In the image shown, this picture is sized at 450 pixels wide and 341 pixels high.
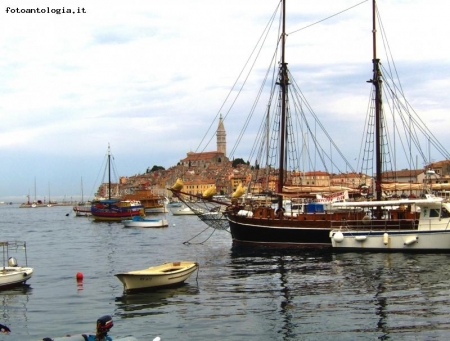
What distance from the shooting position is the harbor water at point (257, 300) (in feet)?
A: 75.7

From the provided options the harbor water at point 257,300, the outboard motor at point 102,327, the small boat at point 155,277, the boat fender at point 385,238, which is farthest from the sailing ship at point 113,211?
the outboard motor at point 102,327

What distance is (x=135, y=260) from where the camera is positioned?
47.8 meters

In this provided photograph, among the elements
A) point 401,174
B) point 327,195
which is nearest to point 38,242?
point 327,195

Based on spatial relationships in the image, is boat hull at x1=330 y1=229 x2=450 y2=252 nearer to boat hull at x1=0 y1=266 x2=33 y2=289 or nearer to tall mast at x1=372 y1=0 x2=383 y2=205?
tall mast at x1=372 y1=0 x2=383 y2=205

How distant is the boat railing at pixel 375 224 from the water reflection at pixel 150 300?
19.7m

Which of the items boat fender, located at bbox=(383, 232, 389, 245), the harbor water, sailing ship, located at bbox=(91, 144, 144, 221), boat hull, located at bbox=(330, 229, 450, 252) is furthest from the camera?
sailing ship, located at bbox=(91, 144, 144, 221)

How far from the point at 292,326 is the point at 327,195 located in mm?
37691

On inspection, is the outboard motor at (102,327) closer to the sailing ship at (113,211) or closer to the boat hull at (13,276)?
the boat hull at (13,276)

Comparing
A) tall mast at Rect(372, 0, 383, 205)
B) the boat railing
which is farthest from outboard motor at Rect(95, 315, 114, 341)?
tall mast at Rect(372, 0, 383, 205)

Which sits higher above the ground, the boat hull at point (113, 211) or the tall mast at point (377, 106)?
the tall mast at point (377, 106)

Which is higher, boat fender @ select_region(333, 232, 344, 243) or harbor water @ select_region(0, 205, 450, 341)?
boat fender @ select_region(333, 232, 344, 243)

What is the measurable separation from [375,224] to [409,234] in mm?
3945

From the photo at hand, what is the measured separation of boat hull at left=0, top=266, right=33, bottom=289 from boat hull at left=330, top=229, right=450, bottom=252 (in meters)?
22.8

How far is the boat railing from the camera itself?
4712 centimetres
